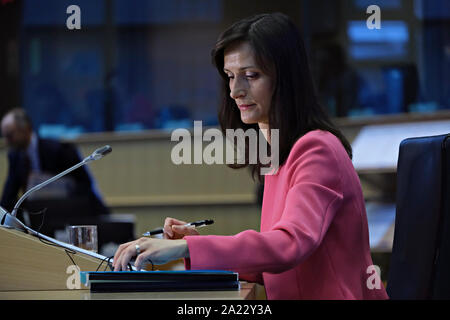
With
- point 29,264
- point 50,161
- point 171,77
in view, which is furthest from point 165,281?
point 171,77

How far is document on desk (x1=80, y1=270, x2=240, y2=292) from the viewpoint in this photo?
1.29m

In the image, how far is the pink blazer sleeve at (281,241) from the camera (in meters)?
1.23

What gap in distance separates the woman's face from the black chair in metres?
0.42

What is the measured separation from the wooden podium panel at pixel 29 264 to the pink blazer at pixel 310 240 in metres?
0.30

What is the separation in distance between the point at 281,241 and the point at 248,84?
0.38 metres

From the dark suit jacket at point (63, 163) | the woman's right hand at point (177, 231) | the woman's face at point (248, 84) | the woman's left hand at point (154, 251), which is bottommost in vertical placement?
the dark suit jacket at point (63, 163)

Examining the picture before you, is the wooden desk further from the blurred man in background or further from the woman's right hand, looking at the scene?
the blurred man in background

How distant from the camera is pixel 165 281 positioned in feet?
4.26

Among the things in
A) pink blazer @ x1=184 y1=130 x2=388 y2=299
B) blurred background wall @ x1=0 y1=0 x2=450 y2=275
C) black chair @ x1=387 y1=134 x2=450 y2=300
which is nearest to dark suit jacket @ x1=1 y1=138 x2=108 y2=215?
blurred background wall @ x1=0 y1=0 x2=450 y2=275

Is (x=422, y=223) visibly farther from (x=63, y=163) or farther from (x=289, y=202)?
(x=63, y=163)

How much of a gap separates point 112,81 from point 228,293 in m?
5.37

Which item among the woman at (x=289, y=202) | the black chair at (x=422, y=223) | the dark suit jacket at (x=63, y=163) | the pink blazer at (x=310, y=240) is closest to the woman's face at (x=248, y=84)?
the woman at (x=289, y=202)

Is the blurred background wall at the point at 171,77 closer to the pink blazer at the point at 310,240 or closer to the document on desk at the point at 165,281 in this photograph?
the pink blazer at the point at 310,240
